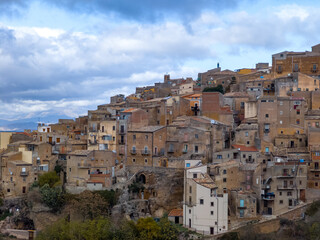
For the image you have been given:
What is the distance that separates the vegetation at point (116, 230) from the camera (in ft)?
152

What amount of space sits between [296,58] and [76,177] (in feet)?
111

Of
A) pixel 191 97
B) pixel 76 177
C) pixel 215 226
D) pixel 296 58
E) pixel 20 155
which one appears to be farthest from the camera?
pixel 296 58

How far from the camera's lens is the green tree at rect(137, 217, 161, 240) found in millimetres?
46062

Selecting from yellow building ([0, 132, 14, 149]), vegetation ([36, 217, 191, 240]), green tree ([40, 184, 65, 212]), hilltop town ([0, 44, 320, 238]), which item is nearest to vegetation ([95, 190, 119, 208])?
hilltop town ([0, 44, 320, 238])

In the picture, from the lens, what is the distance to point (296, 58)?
70750 millimetres

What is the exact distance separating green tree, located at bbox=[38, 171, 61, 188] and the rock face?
27.2 feet

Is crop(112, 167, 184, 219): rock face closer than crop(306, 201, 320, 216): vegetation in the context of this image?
No

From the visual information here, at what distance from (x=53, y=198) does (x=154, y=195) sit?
10054 mm

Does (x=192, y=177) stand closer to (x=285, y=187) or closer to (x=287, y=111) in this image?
(x=285, y=187)

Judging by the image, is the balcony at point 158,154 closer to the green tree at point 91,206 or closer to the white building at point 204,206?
the white building at point 204,206

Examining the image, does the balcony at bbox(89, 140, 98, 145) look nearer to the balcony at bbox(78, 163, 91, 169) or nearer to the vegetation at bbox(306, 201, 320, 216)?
the balcony at bbox(78, 163, 91, 169)

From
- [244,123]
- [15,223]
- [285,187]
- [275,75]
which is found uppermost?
[275,75]

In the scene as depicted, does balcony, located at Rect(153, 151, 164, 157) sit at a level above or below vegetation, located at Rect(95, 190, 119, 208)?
above

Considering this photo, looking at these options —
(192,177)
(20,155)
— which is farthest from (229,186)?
(20,155)
